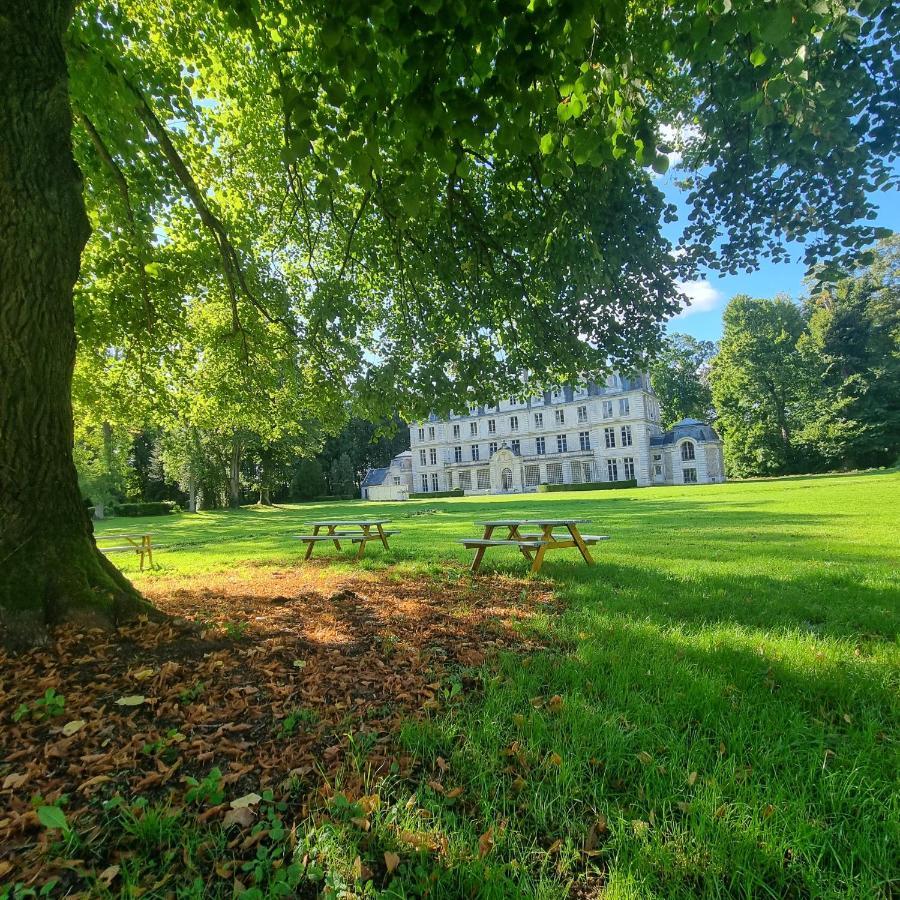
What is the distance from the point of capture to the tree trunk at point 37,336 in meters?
3.47

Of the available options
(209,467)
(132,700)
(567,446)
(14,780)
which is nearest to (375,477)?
(209,467)

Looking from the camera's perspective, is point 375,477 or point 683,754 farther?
point 375,477

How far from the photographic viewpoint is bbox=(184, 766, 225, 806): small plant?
2.07m

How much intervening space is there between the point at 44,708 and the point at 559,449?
60839 mm

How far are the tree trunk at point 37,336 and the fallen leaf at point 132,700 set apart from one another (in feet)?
3.49

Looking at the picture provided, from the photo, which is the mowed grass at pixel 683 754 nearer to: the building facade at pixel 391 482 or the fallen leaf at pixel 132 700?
the fallen leaf at pixel 132 700

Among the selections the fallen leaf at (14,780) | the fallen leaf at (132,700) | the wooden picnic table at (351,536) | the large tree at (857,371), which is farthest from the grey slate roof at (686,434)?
the fallen leaf at (14,780)

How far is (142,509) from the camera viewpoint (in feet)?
137

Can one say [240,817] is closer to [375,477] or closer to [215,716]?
[215,716]

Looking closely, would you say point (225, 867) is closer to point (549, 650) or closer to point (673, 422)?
point (549, 650)

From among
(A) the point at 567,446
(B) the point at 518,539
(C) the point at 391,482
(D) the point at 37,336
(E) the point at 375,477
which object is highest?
(A) the point at 567,446

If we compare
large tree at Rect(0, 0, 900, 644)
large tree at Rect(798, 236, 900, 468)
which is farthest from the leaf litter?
large tree at Rect(798, 236, 900, 468)

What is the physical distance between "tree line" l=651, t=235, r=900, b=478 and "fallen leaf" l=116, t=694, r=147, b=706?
44671 mm

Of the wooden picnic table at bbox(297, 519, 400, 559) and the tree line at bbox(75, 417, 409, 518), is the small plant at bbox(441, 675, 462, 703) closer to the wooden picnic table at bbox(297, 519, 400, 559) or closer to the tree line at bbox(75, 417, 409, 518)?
the wooden picnic table at bbox(297, 519, 400, 559)
